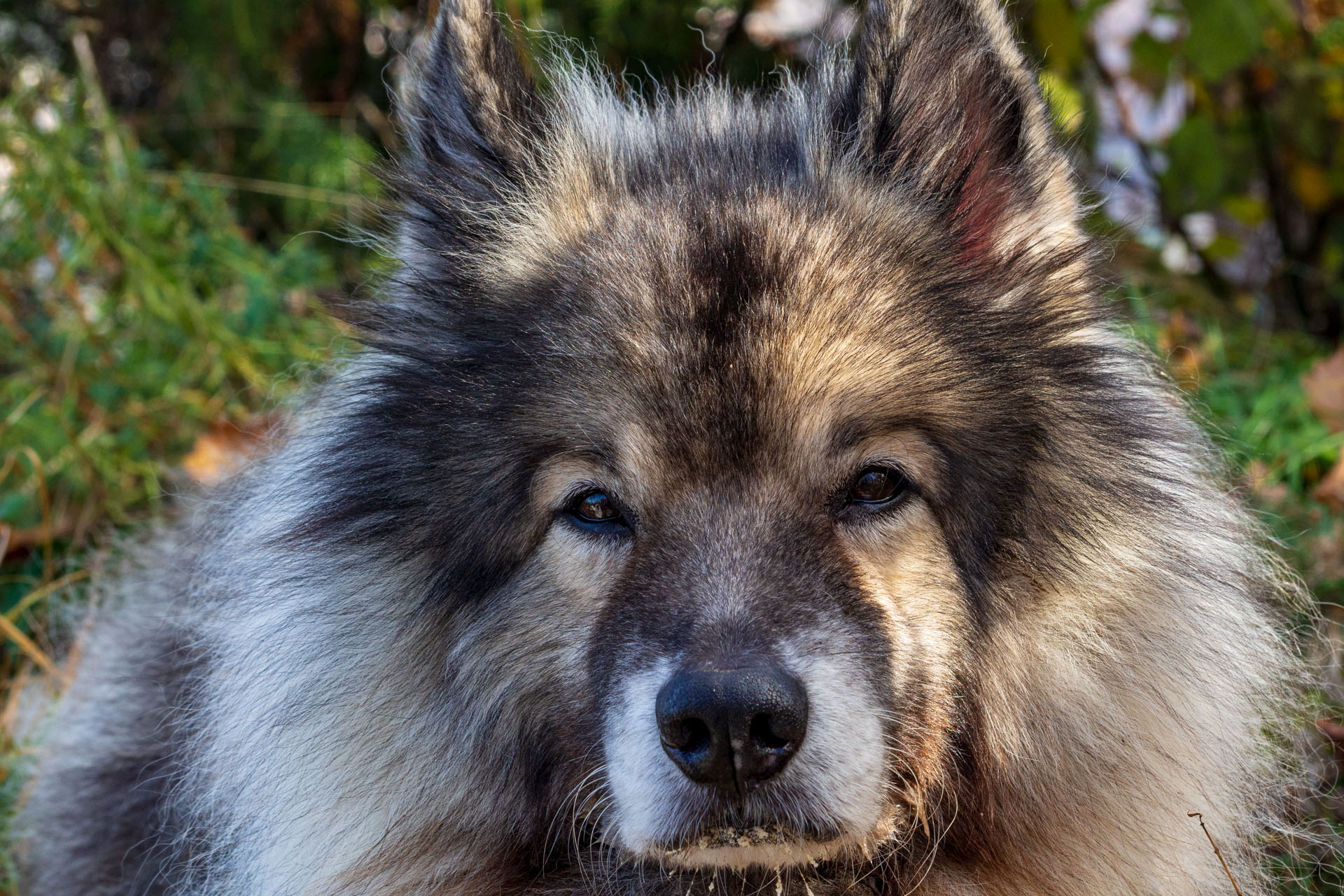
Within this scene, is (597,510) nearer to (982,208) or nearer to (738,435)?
(738,435)

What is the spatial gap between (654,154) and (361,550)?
109cm

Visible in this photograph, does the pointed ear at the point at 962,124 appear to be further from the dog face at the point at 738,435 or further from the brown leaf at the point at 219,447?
the brown leaf at the point at 219,447

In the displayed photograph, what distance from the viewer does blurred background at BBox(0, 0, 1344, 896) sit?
479 cm

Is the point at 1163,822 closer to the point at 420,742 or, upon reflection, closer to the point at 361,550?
the point at 420,742

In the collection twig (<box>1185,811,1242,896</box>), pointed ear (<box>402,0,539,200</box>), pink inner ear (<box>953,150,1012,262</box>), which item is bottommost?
twig (<box>1185,811,1242,896</box>)

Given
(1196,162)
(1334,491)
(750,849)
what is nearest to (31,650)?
(750,849)

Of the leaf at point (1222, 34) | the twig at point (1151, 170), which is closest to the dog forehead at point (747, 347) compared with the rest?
the leaf at point (1222, 34)

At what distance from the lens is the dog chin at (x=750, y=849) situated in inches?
90.7

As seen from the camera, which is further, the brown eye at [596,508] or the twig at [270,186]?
the twig at [270,186]

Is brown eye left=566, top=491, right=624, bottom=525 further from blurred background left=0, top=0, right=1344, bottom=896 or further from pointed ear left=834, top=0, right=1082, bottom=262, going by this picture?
blurred background left=0, top=0, right=1344, bottom=896

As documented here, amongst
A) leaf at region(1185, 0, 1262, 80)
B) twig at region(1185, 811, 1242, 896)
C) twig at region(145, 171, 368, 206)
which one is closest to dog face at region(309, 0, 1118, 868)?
twig at region(1185, 811, 1242, 896)

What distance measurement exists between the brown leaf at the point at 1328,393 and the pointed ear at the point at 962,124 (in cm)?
274

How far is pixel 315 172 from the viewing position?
21.0 feet

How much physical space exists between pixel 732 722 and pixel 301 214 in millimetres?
5219
